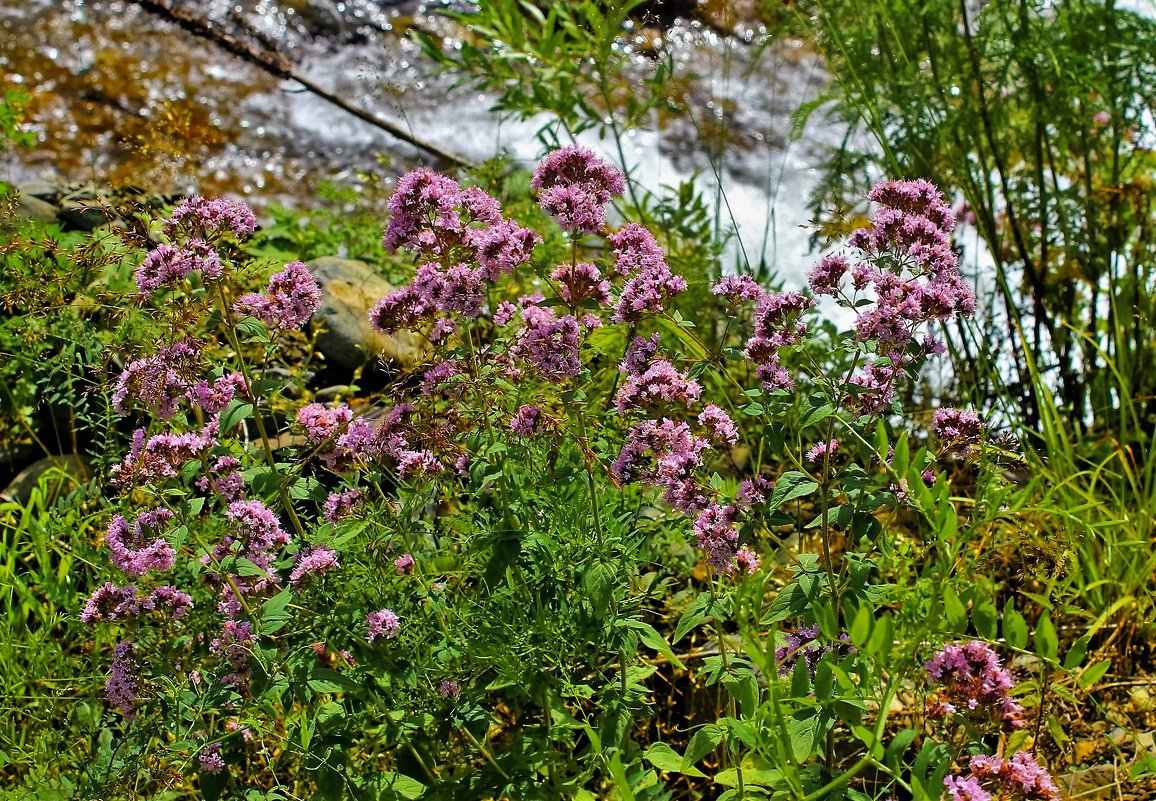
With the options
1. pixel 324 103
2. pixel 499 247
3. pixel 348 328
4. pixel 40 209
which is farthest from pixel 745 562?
pixel 324 103

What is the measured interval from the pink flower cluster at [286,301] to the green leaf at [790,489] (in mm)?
1067

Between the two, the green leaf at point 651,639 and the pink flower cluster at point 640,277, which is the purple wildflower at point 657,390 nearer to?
the pink flower cluster at point 640,277

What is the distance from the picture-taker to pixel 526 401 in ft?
7.09

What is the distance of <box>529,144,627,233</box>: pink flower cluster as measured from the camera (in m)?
2.13

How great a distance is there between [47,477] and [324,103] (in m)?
5.26

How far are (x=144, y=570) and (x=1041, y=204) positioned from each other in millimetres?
3344

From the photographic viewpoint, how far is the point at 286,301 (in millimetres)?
2217

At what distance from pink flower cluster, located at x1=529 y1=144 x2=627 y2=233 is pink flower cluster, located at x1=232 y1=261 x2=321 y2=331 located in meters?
0.55

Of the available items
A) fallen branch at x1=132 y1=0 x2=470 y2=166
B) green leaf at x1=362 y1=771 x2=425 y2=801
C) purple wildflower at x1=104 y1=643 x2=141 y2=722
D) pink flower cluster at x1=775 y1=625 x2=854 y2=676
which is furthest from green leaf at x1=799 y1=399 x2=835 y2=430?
fallen branch at x1=132 y1=0 x2=470 y2=166

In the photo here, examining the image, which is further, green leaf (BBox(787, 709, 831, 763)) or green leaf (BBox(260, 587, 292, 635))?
green leaf (BBox(260, 587, 292, 635))

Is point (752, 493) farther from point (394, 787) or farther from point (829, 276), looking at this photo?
point (394, 787)

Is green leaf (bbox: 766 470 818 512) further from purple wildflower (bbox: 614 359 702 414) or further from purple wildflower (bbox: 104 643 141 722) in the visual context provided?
purple wildflower (bbox: 104 643 141 722)

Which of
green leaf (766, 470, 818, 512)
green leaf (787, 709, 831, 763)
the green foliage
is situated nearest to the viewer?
green leaf (787, 709, 831, 763)

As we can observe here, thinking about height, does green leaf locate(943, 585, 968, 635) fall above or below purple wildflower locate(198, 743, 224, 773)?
above
